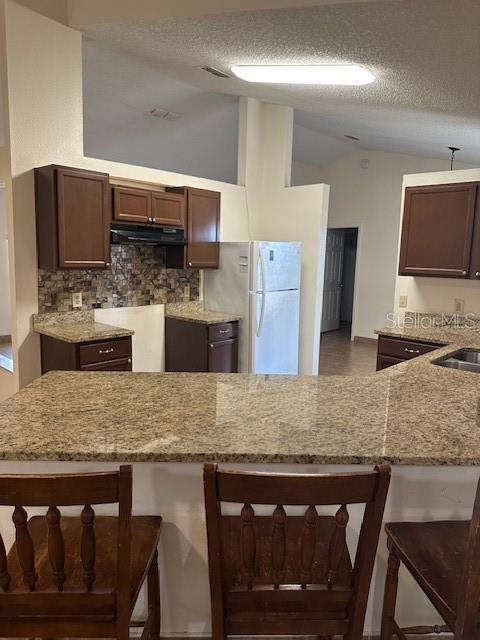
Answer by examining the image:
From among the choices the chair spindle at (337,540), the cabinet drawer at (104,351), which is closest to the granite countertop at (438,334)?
the cabinet drawer at (104,351)

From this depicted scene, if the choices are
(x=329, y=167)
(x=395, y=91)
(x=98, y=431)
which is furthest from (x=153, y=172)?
(x=329, y=167)

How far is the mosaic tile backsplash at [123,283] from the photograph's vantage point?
3707 mm

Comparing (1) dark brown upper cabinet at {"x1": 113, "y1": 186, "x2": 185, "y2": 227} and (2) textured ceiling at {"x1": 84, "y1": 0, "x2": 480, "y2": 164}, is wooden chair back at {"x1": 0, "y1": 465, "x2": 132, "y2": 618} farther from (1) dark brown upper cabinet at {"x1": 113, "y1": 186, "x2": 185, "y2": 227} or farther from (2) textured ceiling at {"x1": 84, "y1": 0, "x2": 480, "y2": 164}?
(1) dark brown upper cabinet at {"x1": 113, "y1": 186, "x2": 185, "y2": 227}

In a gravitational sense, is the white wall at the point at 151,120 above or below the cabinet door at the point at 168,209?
above

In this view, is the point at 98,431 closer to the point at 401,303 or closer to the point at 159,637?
the point at 159,637

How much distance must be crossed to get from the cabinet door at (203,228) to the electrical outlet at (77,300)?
111 cm

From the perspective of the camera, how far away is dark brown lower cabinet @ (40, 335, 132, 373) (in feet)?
10.7

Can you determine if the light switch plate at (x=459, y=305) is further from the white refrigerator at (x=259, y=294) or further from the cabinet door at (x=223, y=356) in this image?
the cabinet door at (x=223, y=356)

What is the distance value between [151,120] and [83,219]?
7.68 feet

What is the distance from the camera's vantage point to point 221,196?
17.0ft

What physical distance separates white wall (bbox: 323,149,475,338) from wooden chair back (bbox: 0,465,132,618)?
7.24m

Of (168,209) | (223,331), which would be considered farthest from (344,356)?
(168,209)

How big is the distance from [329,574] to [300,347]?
14.8 feet

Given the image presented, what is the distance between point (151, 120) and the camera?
209 inches
